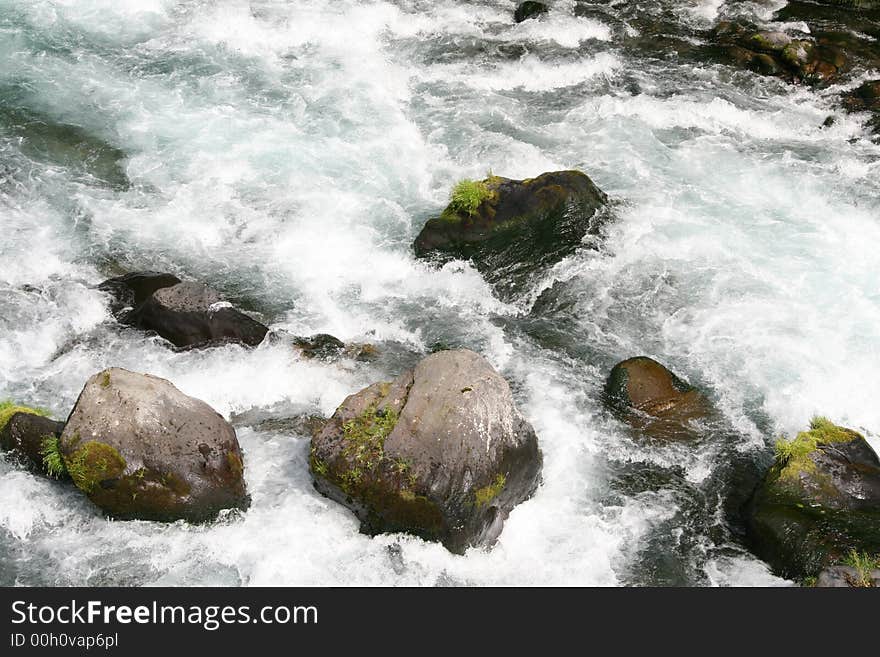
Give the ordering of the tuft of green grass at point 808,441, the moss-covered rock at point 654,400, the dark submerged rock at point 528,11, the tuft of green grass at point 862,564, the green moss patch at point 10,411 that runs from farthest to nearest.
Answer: the dark submerged rock at point 528,11
the moss-covered rock at point 654,400
the green moss patch at point 10,411
the tuft of green grass at point 808,441
the tuft of green grass at point 862,564

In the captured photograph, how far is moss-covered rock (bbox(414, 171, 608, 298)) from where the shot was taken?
524 inches

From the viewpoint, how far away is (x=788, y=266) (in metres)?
13.6

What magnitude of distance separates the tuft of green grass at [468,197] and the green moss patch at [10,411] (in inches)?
259

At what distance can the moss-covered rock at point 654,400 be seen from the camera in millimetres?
11062

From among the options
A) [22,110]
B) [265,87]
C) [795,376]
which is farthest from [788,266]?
[22,110]

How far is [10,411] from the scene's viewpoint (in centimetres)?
1022

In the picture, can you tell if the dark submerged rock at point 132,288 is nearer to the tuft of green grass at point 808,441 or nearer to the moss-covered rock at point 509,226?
the moss-covered rock at point 509,226

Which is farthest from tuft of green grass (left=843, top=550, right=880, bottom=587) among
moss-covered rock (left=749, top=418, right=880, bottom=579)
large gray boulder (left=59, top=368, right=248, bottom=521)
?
large gray boulder (left=59, top=368, right=248, bottom=521)

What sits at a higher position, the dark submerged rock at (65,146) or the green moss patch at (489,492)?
the green moss patch at (489,492)

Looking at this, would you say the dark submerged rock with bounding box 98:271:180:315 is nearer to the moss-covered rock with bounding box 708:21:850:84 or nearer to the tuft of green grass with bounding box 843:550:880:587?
the tuft of green grass with bounding box 843:550:880:587

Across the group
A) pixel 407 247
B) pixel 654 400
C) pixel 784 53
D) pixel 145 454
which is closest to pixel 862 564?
pixel 654 400

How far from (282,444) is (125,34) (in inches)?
485

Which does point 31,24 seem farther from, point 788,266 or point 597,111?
point 788,266

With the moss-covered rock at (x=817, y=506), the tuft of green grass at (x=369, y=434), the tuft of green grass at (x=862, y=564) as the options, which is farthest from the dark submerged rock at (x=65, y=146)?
the tuft of green grass at (x=862, y=564)
